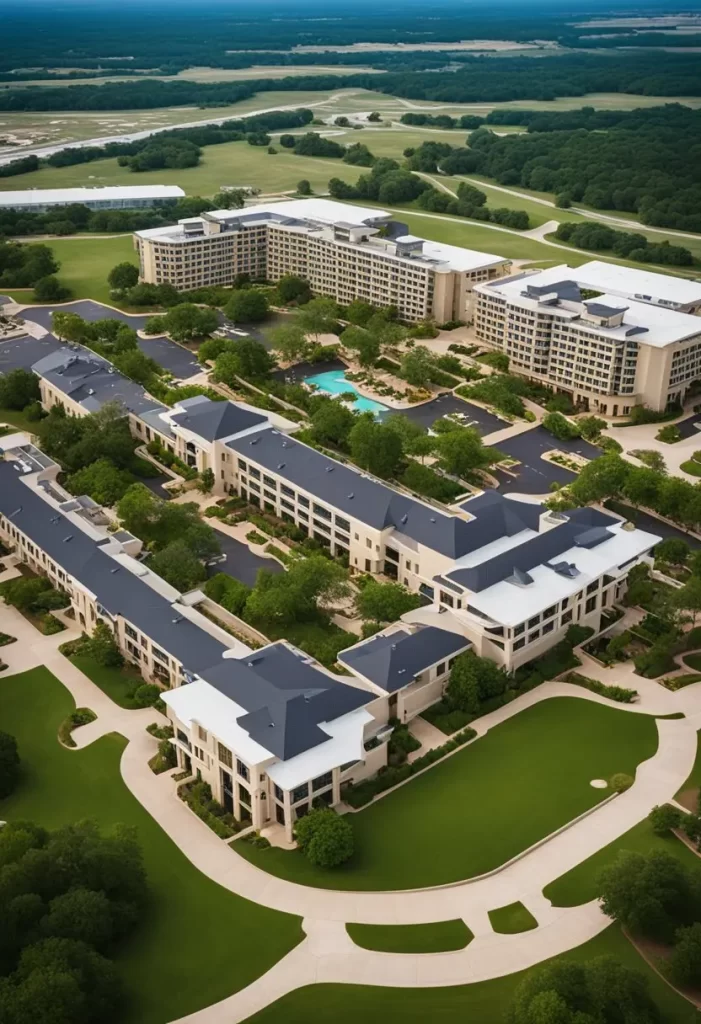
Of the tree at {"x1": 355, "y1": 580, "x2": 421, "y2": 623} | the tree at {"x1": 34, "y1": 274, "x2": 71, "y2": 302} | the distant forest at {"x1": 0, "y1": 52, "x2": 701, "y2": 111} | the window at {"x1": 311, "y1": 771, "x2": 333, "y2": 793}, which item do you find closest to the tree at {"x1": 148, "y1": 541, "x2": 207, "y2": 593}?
the tree at {"x1": 355, "y1": 580, "x2": 421, "y2": 623}

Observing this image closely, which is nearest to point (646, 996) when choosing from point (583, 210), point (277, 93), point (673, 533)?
point (673, 533)

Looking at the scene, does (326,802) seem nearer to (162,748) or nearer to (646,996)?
(162,748)

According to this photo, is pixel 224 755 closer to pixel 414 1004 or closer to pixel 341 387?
pixel 414 1004

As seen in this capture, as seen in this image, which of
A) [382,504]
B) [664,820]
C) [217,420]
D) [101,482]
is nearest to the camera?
[664,820]

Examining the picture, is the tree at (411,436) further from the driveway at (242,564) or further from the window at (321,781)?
the window at (321,781)

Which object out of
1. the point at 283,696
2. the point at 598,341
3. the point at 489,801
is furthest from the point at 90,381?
the point at 489,801

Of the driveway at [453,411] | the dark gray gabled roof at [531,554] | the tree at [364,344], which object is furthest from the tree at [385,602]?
the tree at [364,344]
